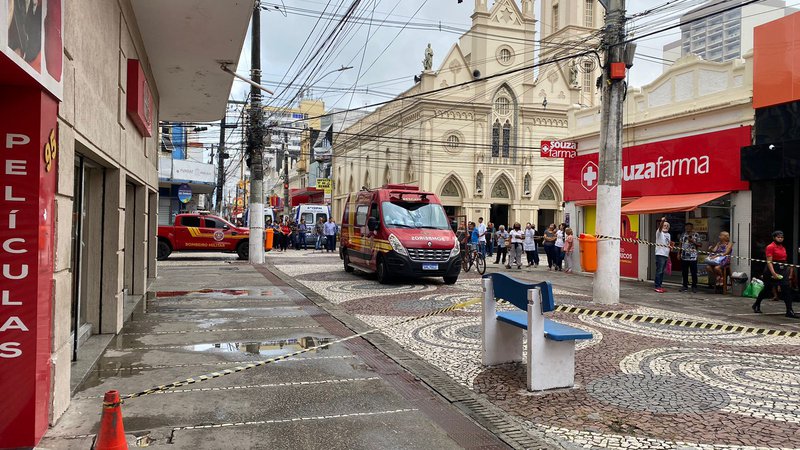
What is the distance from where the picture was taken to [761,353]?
720 centimetres

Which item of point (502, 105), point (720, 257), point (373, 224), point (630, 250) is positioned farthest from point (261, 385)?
point (502, 105)

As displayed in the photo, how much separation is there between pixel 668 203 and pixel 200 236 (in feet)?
53.0

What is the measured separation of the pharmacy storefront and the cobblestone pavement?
488 centimetres

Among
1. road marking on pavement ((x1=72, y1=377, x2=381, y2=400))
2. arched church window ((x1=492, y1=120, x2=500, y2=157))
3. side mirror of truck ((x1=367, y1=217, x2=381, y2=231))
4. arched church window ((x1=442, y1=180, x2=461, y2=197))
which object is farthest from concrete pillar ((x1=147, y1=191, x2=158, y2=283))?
arched church window ((x1=492, y1=120, x2=500, y2=157))

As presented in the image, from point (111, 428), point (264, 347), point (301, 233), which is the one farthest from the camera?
point (301, 233)

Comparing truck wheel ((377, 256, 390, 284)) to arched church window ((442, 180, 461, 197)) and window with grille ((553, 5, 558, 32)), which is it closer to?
arched church window ((442, 180, 461, 197))

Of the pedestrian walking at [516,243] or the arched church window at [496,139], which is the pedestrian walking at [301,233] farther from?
the arched church window at [496,139]

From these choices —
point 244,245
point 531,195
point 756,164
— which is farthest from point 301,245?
point 756,164

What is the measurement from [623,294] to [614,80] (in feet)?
16.7

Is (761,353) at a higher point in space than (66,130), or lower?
lower

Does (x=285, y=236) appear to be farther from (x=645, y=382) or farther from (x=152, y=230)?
(x=645, y=382)

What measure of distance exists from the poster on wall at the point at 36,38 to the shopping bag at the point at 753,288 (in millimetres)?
13353

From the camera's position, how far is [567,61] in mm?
43562

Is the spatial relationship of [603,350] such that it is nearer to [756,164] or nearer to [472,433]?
[472,433]
